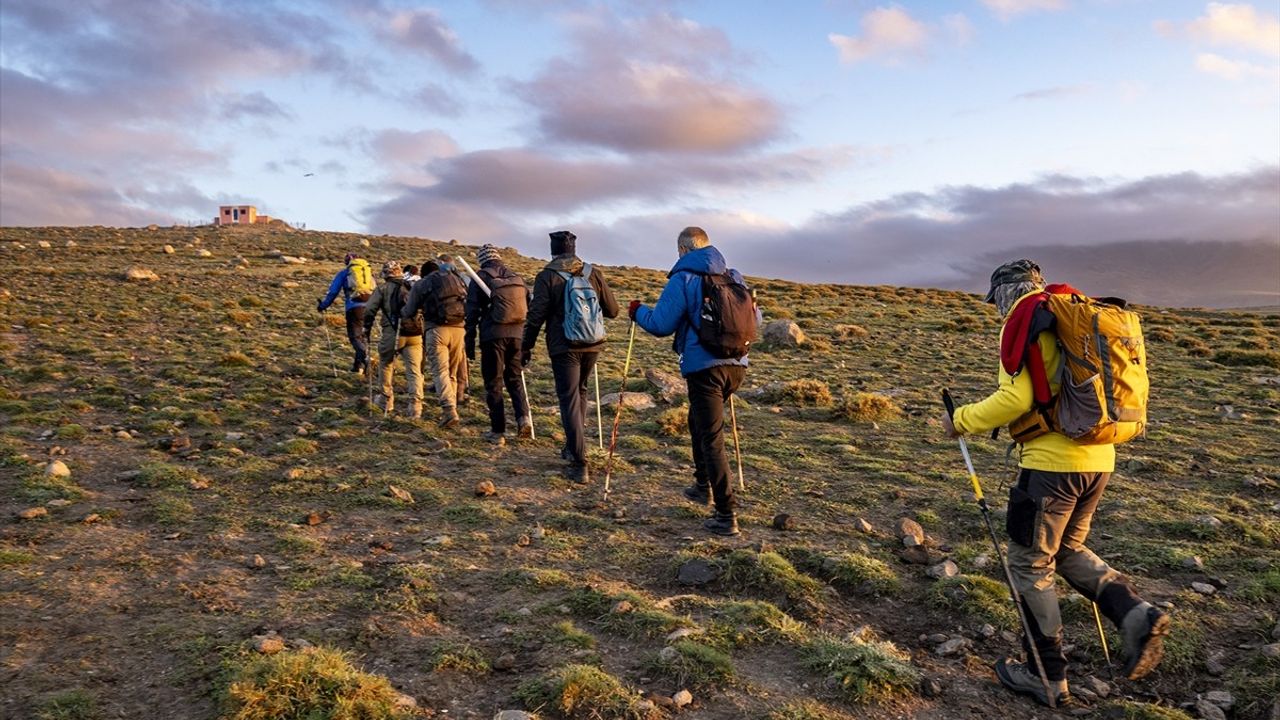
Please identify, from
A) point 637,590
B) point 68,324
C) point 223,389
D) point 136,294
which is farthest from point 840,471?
point 136,294

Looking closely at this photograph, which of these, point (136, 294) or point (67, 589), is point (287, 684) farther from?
point (136, 294)

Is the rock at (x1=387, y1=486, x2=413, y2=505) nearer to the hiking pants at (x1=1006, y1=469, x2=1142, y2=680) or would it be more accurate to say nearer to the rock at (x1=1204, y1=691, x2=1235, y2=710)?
A: the hiking pants at (x1=1006, y1=469, x2=1142, y2=680)

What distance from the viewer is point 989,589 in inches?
244

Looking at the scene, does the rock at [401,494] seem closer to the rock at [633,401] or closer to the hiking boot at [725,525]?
the hiking boot at [725,525]

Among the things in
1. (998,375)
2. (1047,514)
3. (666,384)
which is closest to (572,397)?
(998,375)

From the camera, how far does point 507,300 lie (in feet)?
35.3

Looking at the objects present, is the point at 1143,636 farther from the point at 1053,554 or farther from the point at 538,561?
the point at 538,561

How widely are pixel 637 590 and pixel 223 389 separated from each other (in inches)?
456

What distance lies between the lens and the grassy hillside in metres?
4.69

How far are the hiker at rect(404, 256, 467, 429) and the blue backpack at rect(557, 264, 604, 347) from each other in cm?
287

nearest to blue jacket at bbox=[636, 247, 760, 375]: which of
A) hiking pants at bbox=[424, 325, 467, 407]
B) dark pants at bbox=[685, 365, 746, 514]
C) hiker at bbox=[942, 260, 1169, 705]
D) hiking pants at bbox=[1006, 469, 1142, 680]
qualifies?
dark pants at bbox=[685, 365, 746, 514]

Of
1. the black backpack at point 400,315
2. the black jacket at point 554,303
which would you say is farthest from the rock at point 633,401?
the black jacket at point 554,303

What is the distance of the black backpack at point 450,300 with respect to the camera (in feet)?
37.9

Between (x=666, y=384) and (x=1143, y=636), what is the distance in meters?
10.9
